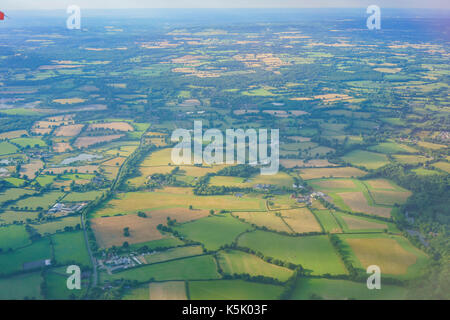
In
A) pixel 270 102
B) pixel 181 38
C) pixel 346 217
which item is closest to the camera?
pixel 346 217

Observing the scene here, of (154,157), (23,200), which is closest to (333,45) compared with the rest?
(154,157)

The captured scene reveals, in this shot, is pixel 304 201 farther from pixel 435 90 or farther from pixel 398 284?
pixel 435 90

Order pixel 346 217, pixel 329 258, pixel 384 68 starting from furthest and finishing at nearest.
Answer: pixel 384 68, pixel 346 217, pixel 329 258

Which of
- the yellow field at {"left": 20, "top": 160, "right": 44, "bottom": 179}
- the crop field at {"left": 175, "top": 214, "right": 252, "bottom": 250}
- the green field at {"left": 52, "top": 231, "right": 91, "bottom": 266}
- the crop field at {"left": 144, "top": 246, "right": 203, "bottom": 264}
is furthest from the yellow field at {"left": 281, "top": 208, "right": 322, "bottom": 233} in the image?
the yellow field at {"left": 20, "top": 160, "right": 44, "bottom": 179}

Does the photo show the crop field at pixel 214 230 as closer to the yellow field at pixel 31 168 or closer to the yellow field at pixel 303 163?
the yellow field at pixel 303 163
